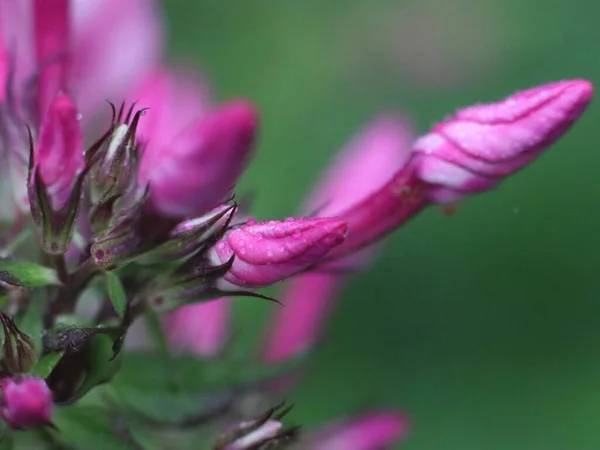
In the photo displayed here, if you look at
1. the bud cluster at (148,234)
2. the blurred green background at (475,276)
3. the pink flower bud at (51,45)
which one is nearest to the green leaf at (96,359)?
the bud cluster at (148,234)

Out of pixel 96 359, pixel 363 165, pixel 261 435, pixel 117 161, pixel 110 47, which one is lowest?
pixel 261 435

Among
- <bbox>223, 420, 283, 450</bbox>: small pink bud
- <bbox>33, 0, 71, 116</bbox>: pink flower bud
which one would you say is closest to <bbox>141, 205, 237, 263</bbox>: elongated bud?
<bbox>223, 420, 283, 450</bbox>: small pink bud

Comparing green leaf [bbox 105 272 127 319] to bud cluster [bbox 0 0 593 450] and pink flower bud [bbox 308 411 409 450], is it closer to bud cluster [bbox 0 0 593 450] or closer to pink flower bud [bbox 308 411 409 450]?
bud cluster [bbox 0 0 593 450]

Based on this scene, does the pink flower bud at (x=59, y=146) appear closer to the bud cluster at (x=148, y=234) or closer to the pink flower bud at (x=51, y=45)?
the bud cluster at (x=148, y=234)

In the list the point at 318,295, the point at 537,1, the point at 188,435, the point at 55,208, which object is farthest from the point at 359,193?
the point at 537,1

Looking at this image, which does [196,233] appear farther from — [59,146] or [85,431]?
[85,431]

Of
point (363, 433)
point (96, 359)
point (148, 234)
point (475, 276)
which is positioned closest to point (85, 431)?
point (96, 359)

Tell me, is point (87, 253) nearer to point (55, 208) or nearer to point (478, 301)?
point (55, 208)
